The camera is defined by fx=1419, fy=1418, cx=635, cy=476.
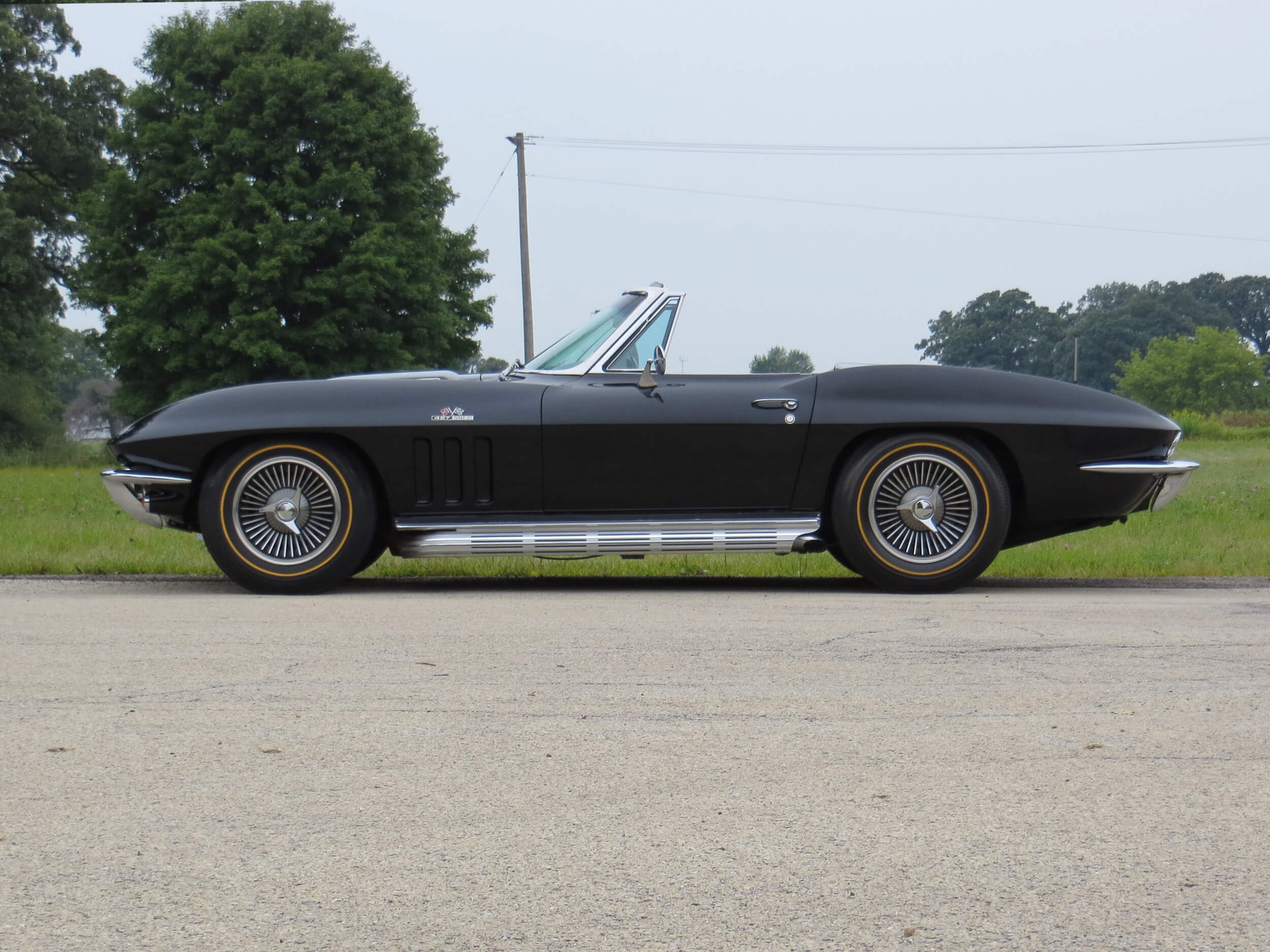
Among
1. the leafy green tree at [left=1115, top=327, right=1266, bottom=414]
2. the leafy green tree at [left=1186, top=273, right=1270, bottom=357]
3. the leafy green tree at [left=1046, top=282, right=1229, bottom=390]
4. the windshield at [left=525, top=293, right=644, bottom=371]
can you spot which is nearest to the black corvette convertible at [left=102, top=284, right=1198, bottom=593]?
the windshield at [left=525, top=293, right=644, bottom=371]

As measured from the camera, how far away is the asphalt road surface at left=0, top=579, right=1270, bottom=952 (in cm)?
249

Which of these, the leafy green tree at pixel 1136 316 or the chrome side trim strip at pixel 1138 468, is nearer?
the chrome side trim strip at pixel 1138 468

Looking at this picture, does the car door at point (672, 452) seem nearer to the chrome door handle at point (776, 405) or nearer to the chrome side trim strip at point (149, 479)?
the chrome door handle at point (776, 405)

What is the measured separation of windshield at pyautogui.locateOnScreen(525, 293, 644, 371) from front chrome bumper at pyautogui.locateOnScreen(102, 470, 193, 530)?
1.93 metres

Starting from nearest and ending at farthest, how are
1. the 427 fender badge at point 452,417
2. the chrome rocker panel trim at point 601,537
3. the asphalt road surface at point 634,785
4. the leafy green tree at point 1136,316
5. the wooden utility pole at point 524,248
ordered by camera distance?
the asphalt road surface at point 634,785, the chrome rocker panel trim at point 601,537, the 427 fender badge at point 452,417, the wooden utility pole at point 524,248, the leafy green tree at point 1136,316

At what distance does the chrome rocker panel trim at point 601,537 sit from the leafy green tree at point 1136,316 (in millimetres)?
63440

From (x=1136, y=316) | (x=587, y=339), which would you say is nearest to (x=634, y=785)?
(x=587, y=339)

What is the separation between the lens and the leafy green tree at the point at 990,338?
7922mm

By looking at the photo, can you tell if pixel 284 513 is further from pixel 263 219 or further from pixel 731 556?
pixel 263 219

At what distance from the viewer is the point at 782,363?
7.50m

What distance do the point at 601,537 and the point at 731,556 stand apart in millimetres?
2104

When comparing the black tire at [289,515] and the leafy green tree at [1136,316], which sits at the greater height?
the leafy green tree at [1136,316]

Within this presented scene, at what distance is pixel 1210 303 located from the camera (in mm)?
99250

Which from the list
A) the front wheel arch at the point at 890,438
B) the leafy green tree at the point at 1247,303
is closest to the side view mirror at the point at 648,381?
the front wheel arch at the point at 890,438
